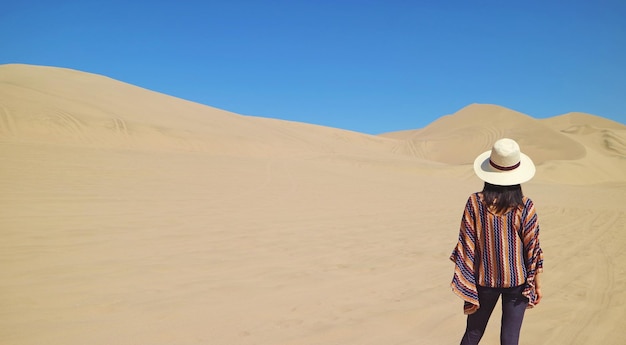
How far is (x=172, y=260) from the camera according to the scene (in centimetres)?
553

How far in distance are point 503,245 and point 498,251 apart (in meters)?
0.05

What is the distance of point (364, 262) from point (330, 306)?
5.76 ft

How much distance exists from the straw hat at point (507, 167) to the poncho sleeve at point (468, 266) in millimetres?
171

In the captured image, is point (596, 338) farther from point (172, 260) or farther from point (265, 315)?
point (172, 260)

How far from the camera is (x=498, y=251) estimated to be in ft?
8.71

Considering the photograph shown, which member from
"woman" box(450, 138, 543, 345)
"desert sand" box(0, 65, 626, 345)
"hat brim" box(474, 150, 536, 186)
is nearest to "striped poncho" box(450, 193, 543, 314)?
"woman" box(450, 138, 543, 345)

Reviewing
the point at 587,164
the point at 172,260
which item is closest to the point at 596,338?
the point at 172,260

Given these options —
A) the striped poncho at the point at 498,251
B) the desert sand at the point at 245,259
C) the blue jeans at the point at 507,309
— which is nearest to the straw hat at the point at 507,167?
the striped poncho at the point at 498,251

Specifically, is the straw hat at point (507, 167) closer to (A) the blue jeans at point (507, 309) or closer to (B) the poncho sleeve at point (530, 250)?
(B) the poncho sleeve at point (530, 250)

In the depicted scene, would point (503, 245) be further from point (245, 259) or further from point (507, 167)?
point (245, 259)

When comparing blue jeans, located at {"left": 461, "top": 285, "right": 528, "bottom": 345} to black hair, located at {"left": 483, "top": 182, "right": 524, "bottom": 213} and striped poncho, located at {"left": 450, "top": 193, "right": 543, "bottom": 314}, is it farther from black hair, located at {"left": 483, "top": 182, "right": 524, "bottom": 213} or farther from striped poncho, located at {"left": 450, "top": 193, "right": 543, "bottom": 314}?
black hair, located at {"left": 483, "top": 182, "right": 524, "bottom": 213}

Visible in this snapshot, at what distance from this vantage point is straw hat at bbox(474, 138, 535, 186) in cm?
260

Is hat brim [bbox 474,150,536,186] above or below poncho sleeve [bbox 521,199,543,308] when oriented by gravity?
above

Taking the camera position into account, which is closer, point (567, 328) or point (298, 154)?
point (567, 328)
